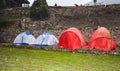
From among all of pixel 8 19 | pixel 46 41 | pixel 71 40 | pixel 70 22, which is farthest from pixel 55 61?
pixel 8 19

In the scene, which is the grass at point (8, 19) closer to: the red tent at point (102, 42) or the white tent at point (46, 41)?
the white tent at point (46, 41)

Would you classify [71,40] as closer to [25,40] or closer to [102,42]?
[102,42]

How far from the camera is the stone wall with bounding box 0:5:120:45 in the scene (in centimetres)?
4544

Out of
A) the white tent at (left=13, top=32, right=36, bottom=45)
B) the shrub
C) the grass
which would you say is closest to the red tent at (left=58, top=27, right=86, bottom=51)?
the white tent at (left=13, top=32, right=36, bottom=45)

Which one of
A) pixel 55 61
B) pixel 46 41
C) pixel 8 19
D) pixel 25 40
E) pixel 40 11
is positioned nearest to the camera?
pixel 55 61

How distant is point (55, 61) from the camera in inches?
1068

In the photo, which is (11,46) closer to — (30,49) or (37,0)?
(30,49)

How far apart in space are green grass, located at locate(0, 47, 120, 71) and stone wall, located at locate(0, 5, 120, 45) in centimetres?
1265

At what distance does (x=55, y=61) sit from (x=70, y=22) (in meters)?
23.8

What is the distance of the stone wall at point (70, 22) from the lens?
149ft

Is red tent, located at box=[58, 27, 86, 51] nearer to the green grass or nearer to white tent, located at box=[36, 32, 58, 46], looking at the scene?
white tent, located at box=[36, 32, 58, 46]

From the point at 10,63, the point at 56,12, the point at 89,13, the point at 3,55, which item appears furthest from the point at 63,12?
the point at 10,63

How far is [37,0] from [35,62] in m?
29.3

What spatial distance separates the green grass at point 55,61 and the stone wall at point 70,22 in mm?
12651
